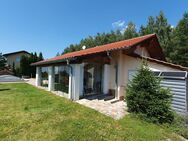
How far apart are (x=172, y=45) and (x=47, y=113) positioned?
96.2ft

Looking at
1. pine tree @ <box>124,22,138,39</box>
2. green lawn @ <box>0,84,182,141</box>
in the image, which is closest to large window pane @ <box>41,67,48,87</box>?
green lawn @ <box>0,84,182,141</box>

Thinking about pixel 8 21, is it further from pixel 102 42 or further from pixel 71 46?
pixel 71 46

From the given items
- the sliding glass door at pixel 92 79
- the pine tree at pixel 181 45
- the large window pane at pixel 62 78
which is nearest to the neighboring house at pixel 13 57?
the large window pane at pixel 62 78

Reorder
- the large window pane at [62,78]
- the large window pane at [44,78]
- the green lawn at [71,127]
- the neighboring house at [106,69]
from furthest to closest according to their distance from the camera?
the large window pane at [44,78], the large window pane at [62,78], the neighboring house at [106,69], the green lawn at [71,127]

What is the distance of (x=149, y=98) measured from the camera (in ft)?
25.6

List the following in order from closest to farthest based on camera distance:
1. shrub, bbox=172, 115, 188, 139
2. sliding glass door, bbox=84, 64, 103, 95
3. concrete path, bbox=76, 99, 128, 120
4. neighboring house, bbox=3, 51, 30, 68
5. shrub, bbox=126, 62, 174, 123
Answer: shrub, bbox=172, 115, 188, 139, shrub, bbox=126, 62, 174, 123, concrete path, bbox=76, 99, 128, 120, sliding glass door, bbox=84, 64, 103, 95, neighboring house, bbox=3, 51, 30, 68

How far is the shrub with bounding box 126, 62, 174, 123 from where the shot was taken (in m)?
7.43

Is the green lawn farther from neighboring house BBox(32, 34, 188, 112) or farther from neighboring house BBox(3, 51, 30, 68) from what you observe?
neighboring house BBox(3, 51, 30, 68)

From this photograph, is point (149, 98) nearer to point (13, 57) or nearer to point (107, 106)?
point (107, 106)

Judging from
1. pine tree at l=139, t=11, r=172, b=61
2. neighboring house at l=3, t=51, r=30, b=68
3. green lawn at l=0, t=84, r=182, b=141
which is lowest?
green lawn at l=0, t=84, r=182, b=141

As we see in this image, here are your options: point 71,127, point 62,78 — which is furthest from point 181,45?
point 71,127

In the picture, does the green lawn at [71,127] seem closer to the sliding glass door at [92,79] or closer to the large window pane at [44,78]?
the sliding glass door at [92,79]

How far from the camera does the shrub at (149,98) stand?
743 cm

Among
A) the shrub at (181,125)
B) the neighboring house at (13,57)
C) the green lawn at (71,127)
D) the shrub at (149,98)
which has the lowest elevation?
the shrub at (181,125)
